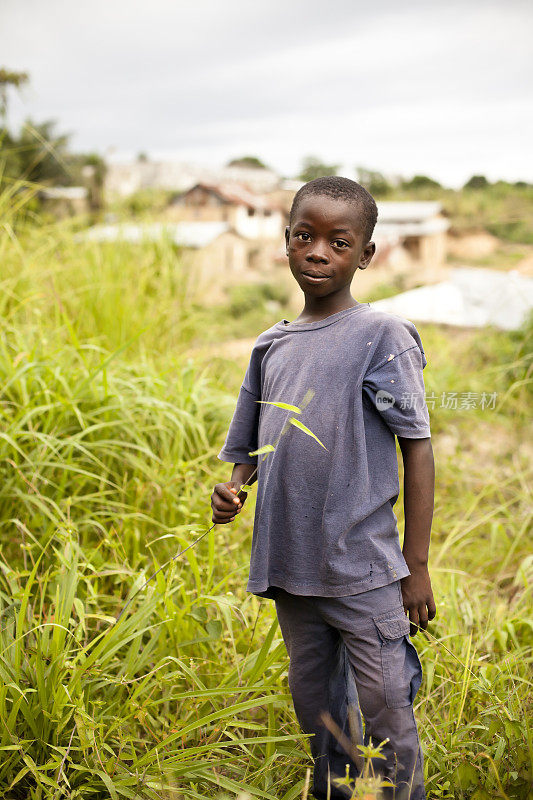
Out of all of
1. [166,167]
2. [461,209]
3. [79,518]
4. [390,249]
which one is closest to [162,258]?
[79,518]

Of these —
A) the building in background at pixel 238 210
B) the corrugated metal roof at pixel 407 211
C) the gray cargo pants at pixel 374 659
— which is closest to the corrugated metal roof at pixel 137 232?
the gray cargo pants at pixel 374 659

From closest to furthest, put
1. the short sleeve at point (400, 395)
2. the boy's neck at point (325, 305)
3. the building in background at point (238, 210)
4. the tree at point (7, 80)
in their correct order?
the short sleeve at point (400, 395) < the boy's neck at point (325, 305) < the tree at point (7, 80) < the building in background at point (238, 210)

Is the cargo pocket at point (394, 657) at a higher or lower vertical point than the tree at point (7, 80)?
lower

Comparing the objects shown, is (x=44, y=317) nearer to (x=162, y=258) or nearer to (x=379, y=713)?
(x=162, y=258)

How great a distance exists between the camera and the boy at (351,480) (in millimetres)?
1314

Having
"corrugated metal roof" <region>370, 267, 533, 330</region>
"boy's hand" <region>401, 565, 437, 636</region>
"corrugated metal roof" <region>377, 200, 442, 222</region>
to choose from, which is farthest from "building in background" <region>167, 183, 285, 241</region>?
"boy's hand" <region>401, 565, 437, 636</region>

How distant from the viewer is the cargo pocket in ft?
4.38

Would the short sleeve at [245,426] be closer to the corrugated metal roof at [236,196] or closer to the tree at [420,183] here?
the corrugated metal roof at [236,196]

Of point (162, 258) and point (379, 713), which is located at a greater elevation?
point (162, 258)

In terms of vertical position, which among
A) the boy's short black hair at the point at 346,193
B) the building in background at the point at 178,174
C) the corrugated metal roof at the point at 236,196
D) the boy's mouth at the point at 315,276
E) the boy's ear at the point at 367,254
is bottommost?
the boy's mouth at the point at 315,276

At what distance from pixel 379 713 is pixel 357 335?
75 centimetres

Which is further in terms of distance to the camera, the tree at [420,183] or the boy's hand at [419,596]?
the tree at [420,183]

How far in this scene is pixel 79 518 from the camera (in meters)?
2.22

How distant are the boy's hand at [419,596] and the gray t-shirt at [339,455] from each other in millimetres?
41
